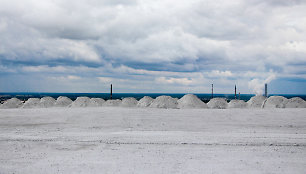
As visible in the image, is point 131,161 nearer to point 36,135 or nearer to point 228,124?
point 36,135

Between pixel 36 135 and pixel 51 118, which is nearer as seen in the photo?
pixel 36 135

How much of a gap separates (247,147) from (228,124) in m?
8.36

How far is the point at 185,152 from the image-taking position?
11.2m

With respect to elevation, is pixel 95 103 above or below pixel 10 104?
above

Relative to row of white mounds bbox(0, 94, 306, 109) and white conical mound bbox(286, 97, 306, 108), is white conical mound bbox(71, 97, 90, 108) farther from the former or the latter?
white conical mound bbox(286, 97, 306, 108)

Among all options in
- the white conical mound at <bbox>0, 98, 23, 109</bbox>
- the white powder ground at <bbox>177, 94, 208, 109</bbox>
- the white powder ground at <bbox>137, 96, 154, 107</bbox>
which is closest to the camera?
the white powder ground at <bbox>177, 94, 208, 109</bbox>

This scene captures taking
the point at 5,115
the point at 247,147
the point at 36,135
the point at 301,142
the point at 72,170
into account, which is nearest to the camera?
the point at 72,170

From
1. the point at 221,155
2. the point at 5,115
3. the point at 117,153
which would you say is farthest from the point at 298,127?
the point at 5,115

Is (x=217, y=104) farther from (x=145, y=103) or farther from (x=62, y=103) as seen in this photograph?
(x=62, y=103)

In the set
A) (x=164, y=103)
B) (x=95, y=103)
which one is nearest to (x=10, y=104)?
(x=95, y=103)

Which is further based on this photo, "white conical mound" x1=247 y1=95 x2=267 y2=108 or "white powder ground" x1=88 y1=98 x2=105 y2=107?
"white conical mound" x1=247 y1=95 x2=267 y2=108

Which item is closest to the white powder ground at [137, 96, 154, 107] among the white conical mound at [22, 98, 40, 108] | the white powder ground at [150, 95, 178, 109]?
the white powder ground at [150, 95, 178, 109]

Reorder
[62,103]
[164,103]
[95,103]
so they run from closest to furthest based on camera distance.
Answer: [164,103] < [95,103] < [62,103]

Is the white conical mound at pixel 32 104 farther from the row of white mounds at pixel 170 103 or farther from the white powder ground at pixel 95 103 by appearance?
the white powder ground at pixel 95 103
